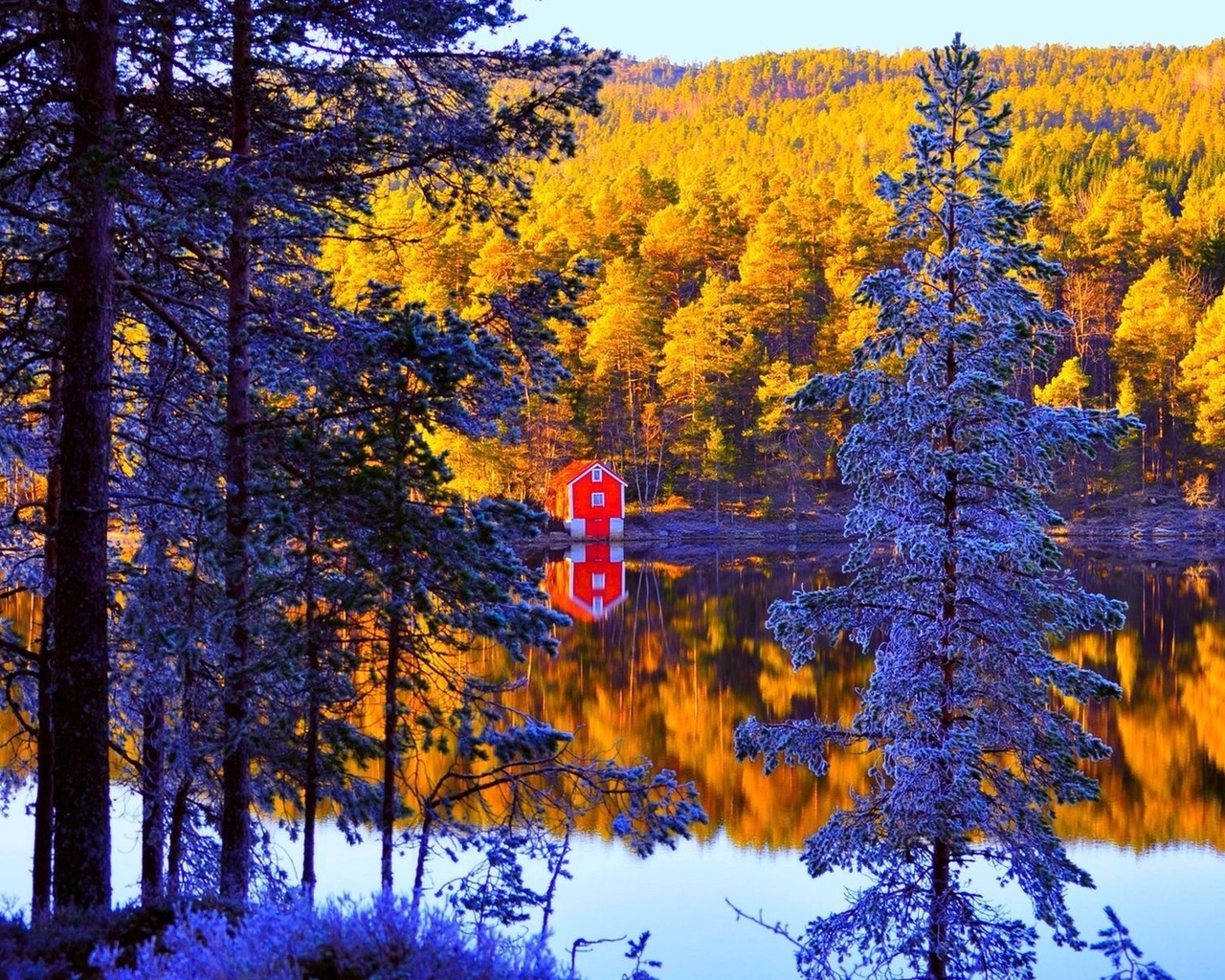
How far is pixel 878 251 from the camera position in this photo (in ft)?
262

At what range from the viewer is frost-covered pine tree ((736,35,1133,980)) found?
10562 mm

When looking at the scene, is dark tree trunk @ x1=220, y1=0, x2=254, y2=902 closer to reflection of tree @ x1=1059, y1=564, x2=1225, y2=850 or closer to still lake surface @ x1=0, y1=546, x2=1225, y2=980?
still lake surface @ x1=0, y1=546, x2=1225, y2=980

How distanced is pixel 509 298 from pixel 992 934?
6.10 meters

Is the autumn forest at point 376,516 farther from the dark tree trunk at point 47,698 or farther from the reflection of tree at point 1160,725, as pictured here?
the reflection of tree at point 1160,725

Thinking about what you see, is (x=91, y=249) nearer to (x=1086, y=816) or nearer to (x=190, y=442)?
(x=190, y=442)


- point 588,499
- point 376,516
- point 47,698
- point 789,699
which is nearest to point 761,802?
point 789,699

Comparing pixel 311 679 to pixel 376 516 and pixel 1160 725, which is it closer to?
pixel 376 516

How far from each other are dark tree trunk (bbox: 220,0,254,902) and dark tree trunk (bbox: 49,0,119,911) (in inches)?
32.9

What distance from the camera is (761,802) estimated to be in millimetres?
20766

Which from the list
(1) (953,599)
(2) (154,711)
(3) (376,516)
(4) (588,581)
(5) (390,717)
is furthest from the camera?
(4) (588,581)

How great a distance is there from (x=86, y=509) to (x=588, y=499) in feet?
194

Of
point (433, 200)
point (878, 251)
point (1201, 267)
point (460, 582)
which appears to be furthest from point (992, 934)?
point (1201, 267)

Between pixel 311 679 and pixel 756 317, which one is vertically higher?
pixel 756 317

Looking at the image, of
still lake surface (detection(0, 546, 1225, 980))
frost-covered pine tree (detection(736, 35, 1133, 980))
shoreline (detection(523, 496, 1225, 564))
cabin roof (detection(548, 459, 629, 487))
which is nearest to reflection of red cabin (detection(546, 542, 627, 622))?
still lake surface (detection(0, 546, 1225, 980))
